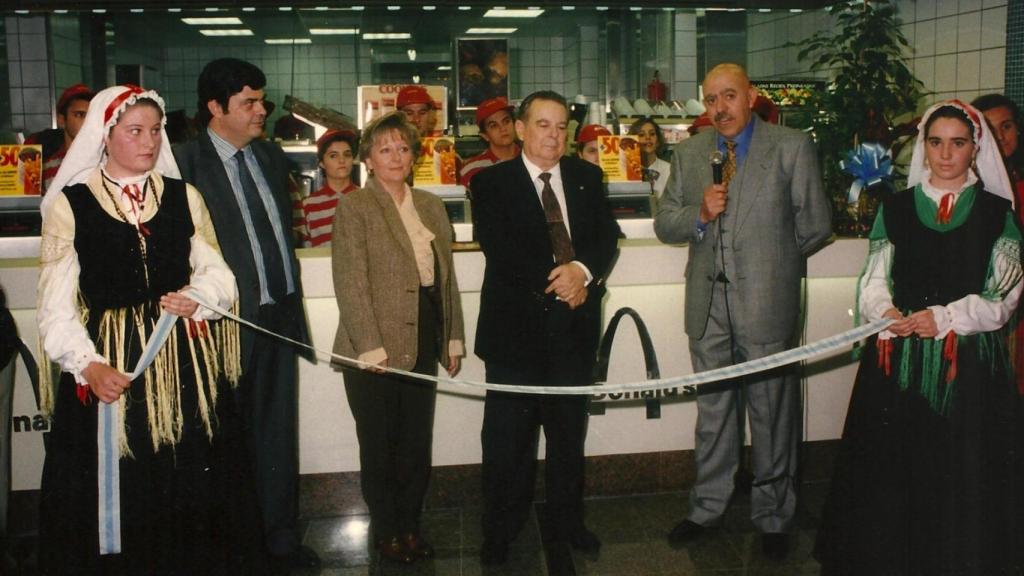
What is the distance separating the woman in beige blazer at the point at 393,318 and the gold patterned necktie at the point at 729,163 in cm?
99

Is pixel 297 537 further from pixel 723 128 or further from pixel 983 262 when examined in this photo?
pixel 983 262

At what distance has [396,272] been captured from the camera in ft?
9.41

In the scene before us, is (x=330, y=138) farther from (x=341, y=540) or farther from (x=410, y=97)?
(x=341, y=540)

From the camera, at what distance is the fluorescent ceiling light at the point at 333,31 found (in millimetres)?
11750

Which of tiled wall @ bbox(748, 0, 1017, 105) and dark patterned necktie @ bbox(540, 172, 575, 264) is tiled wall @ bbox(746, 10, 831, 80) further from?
dark patterned necktie @ bbox(540, 172, 575, 264)

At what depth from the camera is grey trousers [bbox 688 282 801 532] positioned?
10.1 ft

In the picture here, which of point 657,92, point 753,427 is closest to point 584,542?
point 753,427

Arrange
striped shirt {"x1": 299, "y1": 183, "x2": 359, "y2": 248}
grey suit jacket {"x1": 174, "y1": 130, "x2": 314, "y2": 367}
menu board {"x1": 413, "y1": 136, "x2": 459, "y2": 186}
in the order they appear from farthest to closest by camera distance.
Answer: menu board {"x1": 413, "y1": 136, "x2": 459, "y2": 186} < striped shirt {"x1": 299, "y1": 183, "x2": 359, "y2": 248} < grey suit jacket {"x1": 174, "y1": 130, "x2": 314, "y2": 367}

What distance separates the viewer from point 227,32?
1196 centimetres

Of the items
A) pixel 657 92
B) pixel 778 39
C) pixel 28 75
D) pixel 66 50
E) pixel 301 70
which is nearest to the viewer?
pixel 28 75

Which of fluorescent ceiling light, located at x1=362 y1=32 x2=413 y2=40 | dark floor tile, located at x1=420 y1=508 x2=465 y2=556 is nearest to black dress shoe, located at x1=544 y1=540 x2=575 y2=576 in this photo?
dark floor tile, located at x1=420 y1=508 x2=465 y2=556

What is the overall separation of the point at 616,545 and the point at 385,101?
316 cm

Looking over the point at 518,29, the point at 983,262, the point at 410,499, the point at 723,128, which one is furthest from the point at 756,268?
the point at 518,29

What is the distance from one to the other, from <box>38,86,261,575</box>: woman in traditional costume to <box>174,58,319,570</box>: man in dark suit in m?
0.34
